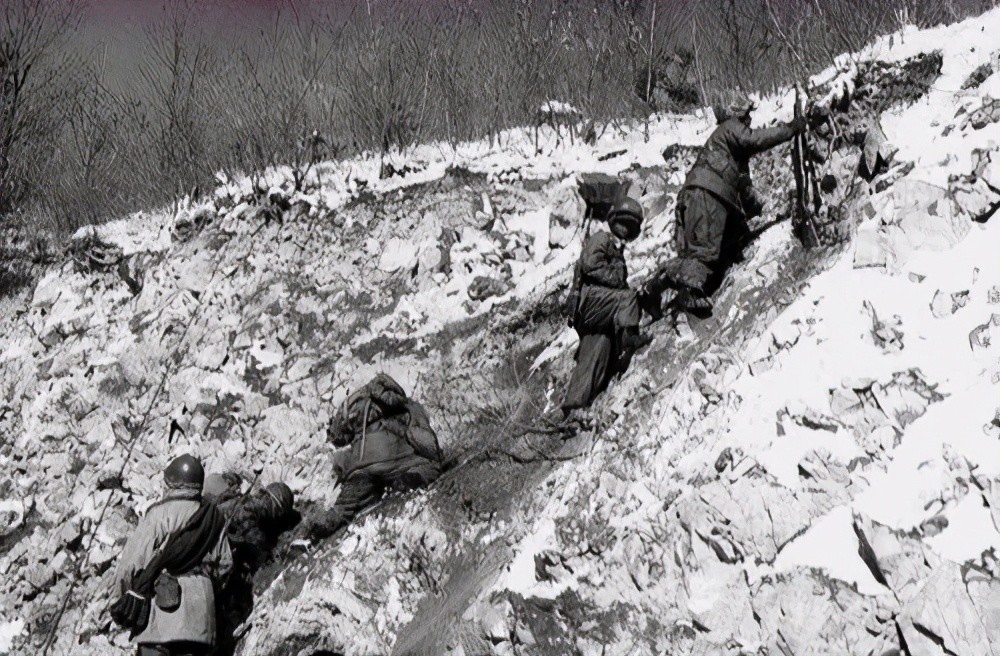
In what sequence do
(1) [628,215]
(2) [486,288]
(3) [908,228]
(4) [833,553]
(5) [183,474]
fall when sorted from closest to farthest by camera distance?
(4) [833,553], (3) [908,228], (5) [183,474], (1) [628,215], (2) [486,288]

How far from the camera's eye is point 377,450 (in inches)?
307

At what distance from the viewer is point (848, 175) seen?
764 centimetres

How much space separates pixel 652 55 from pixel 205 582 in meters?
7.67

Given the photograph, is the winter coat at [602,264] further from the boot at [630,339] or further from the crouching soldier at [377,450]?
the crouching soldier at [377,450]

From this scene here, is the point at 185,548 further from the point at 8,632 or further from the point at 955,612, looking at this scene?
the point at 955,612

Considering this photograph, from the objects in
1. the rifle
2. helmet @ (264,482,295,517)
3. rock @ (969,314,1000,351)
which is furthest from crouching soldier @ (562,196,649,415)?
helmet @ (264,482,295,517)

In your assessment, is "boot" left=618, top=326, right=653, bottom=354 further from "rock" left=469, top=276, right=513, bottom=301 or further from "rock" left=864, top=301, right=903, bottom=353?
"rock" left=469, top=276, right=513, bottom=301

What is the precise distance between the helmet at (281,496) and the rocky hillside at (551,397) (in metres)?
0.45

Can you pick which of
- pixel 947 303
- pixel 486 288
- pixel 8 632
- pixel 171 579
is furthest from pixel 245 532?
pixel 947 303

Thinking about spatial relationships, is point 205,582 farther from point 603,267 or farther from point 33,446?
point 33,446

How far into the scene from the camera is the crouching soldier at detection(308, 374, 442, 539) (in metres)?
7.62

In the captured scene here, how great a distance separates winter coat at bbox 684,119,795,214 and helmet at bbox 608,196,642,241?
485 millimetres

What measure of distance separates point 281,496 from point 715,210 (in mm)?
4593

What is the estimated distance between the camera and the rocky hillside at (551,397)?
16.5 ft
